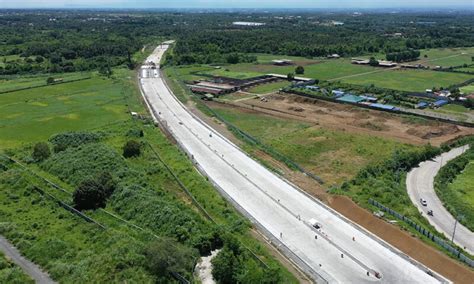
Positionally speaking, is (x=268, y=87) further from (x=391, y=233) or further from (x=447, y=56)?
(x=447, y=56)

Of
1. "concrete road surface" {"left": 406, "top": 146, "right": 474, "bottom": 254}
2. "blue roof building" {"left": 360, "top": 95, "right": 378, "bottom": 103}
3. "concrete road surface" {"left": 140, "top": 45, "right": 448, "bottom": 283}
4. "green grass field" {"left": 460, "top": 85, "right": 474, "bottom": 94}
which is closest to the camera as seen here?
"concrete road surface" {"left": 140, "top": 45, "right": 448, "bottom": 283}

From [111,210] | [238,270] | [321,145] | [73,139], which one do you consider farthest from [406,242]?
[73,139]

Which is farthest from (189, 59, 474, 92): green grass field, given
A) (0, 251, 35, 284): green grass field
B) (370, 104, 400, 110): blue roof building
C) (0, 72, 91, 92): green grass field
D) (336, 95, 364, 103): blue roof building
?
(0, 251, 35, 284): green grass field

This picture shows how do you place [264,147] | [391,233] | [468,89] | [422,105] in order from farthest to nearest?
1. [468,89]
2. [422,105]
3. [264,147]
4. [391,233]

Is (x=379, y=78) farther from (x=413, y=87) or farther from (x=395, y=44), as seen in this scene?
(x=395, y=44)

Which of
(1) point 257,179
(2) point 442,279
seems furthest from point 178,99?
(2) point 442,279

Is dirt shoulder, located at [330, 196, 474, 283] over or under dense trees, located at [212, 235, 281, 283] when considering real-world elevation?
under

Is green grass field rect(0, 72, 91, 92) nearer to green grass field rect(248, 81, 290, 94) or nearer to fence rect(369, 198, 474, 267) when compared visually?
green grass field rect(248, 81, 290, 94)
